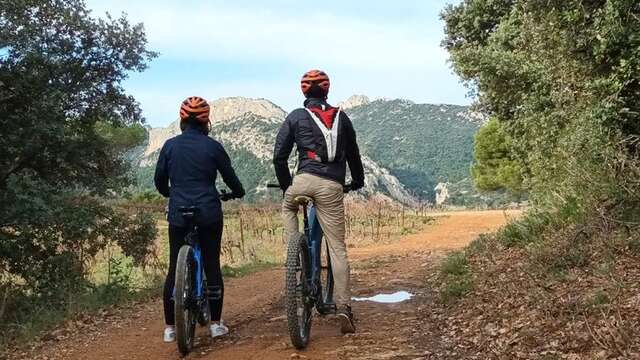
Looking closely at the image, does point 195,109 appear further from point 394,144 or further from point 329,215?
point 394,144

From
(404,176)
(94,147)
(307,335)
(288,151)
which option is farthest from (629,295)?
(404,176)

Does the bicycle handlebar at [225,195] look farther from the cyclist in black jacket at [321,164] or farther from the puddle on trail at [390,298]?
the puddle on trail at [390,298]

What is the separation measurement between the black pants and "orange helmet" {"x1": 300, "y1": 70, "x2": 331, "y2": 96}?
56.9 inches

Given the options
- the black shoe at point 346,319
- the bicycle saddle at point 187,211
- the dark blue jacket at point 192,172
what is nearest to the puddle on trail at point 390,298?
the black shoe at point 346,319

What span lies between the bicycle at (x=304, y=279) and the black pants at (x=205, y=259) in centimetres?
71

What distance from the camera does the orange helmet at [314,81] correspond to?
5414 millimetres

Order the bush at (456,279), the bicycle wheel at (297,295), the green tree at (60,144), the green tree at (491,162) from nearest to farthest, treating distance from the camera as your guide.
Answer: the bicycle wheel at (297,295)
the bush at (456,279)
the green tree at (60,144)
the green tree at (491,162)

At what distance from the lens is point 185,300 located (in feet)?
16.3

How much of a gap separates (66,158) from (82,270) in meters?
1.94

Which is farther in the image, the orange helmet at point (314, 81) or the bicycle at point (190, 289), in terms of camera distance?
the orange helmet at point (314, 81)

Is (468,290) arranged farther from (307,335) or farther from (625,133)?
(625,133)

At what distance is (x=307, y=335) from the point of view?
198 inches

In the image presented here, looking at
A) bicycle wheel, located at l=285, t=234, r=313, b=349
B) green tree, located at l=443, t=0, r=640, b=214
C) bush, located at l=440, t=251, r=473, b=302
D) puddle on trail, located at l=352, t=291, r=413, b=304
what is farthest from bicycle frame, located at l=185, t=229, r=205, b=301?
green tree, located at l=443, t=0, r=640, b=214

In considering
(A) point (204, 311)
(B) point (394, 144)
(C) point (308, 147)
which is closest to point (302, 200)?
(C) point (308, 147)
